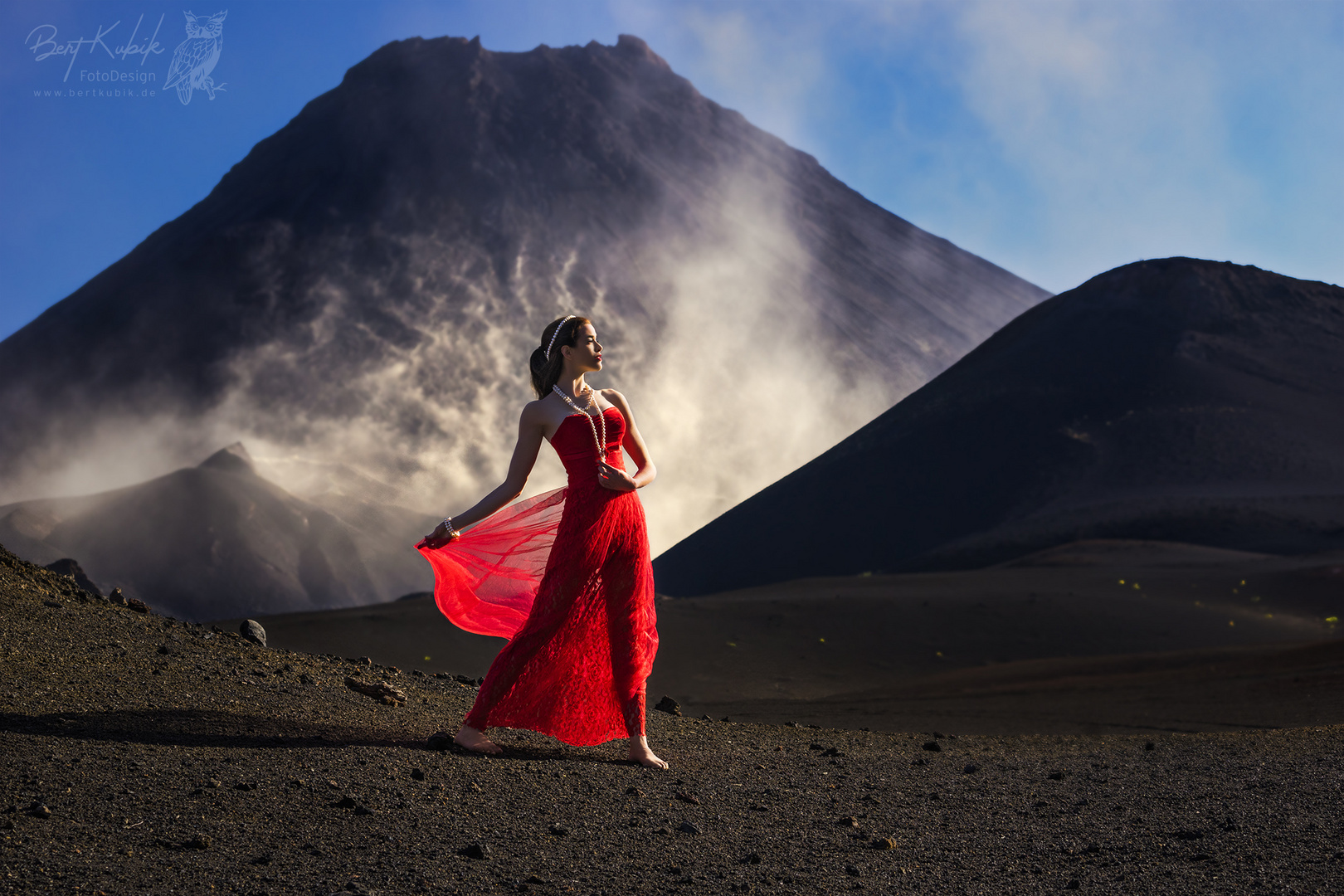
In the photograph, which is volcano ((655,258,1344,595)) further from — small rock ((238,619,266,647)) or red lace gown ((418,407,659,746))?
red lace gown ((418,407,659,746))

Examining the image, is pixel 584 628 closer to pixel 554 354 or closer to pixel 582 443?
pixel 582 443

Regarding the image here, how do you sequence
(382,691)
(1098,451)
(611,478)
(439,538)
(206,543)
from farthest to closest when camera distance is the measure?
(206,543) → (1098,451) → (382,691) → (439,538) → (611,478)

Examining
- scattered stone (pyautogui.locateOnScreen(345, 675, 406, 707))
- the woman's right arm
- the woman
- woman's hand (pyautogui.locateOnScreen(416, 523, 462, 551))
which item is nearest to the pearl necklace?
the woman

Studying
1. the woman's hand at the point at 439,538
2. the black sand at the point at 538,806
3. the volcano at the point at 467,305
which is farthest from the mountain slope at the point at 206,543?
the woman's hand at the point at 439,538

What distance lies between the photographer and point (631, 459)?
Result: 456cm

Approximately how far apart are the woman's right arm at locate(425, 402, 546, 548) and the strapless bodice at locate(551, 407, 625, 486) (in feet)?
0.27

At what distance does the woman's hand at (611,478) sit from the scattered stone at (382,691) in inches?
71.7

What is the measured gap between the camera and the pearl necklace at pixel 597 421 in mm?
4207

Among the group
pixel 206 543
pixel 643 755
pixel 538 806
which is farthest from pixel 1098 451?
pixel 538 806

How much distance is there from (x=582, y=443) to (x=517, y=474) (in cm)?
29

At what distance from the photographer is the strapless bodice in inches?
166

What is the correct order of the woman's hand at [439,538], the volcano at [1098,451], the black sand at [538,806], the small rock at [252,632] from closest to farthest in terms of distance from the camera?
the black sand at [538,806] → the woman's hand at [439,538] → the small rock at [252,632] → the volcano at [1098,451]

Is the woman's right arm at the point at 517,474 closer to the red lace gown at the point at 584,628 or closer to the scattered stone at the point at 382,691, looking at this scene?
the red lace gown at the point at 584,628

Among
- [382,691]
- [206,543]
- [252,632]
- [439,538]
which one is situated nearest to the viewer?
[439,538]
